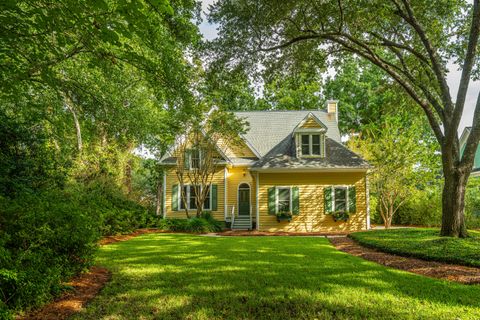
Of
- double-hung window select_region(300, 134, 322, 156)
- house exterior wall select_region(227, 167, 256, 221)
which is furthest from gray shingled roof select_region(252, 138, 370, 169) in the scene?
house exterior wall select_region(227, 167, 256, 221)

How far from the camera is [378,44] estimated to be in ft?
33.0

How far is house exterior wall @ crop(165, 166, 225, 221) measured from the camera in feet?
58.5

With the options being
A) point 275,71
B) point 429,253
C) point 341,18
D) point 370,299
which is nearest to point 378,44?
point 341,18

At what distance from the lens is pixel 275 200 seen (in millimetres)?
15914

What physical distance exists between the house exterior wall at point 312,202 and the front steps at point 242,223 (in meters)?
1.18

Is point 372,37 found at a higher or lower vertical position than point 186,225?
higher

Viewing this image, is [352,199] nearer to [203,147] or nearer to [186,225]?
[203,147]

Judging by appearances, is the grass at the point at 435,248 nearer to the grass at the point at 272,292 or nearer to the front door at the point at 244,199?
the grass at the point at 272,292

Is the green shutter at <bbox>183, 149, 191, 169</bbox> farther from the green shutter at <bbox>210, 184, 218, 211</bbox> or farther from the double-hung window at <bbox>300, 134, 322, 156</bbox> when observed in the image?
the double-hung window at <bbox>300, 134, 322, 156</bbox>

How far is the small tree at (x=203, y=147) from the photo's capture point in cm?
1585

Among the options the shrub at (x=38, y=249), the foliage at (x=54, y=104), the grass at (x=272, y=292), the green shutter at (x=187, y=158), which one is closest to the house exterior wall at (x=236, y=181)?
the green shutter at (x=187, y=158)

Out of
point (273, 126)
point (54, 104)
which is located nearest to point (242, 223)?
point (273, 126)

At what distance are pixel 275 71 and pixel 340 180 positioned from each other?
749 centimetres

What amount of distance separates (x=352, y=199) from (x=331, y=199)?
1090 mm
